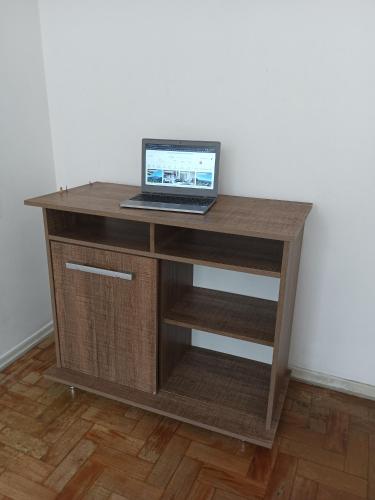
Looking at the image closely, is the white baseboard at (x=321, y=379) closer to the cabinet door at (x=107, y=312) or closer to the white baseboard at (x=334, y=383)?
the white baseboard at (x=334, y=383)

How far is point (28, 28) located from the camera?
186cm

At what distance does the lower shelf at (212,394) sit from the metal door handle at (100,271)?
20.5 inches

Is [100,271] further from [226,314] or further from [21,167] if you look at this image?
[21,167]

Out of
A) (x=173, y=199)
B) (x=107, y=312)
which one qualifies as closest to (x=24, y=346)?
(x=107, y=312)

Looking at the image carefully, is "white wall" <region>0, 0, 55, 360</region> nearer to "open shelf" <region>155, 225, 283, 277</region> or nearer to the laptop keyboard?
the laptop keyboard

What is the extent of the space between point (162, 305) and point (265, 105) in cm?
92

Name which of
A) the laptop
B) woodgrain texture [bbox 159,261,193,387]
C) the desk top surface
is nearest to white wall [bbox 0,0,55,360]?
the desk top surface

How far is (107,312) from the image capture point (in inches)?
65.4

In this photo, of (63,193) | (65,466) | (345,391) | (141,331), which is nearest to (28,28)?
(63,193)

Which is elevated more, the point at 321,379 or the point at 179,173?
the point at 179,173

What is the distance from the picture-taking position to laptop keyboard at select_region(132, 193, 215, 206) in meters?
1.59

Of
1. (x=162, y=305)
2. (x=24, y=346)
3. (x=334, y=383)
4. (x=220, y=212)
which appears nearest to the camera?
(x=220, y=212)

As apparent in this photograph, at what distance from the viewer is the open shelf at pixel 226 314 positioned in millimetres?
1535

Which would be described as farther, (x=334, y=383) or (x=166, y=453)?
(x=334, y=383)
